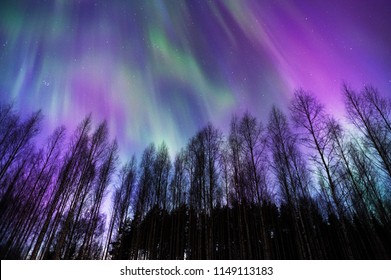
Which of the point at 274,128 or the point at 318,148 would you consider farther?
the point at 274,128

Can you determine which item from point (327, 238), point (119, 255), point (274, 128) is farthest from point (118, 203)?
point (327, 238)

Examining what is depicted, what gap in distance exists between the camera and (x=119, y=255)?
2092 cm

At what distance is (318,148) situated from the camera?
11.4m

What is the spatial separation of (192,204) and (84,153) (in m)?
10.4

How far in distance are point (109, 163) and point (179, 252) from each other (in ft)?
36.9

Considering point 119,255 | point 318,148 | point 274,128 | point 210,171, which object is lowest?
point 119,255
